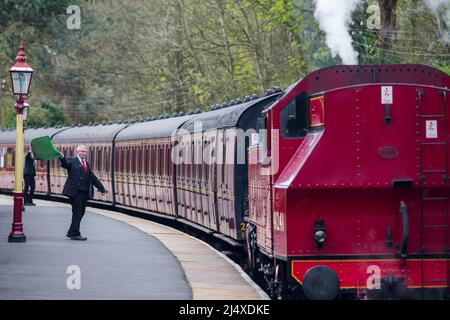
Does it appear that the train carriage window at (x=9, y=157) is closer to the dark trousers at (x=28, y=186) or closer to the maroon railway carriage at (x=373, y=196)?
the dark trousers at (x=28, y=186)

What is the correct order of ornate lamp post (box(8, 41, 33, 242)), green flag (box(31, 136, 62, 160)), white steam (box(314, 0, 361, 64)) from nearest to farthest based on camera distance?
green flag (box(31, 136, 62, 160)) < white steam (box(314, 0, 361, 64)) < ornate lamp post (box(8, 41, 33, 242))

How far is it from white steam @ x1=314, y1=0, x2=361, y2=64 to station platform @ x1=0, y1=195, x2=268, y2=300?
13.5ft

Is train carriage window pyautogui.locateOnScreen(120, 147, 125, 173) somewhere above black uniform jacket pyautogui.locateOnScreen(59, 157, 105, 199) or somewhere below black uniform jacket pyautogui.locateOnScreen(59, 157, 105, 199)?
above

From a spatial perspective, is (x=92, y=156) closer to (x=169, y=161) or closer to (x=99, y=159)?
(x=99, y=159)

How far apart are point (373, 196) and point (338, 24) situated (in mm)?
9125

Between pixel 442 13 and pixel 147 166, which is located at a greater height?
pixel 442 13

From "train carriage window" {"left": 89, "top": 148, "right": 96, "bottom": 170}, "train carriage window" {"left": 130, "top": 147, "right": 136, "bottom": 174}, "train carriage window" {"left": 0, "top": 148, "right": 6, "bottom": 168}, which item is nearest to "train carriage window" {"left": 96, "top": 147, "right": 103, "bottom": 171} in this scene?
"train carriage window" {"left": 89, "top": 148, "right": 96, "bottom": 170}

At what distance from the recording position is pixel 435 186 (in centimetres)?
1259

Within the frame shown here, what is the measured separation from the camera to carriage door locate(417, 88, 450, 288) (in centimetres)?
1264

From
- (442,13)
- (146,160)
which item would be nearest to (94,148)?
(146,160)

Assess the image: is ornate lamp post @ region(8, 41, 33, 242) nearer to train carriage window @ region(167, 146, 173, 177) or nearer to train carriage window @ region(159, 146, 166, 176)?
train carriage window @ region(167, 146, 173, 177)

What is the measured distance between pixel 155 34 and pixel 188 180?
986 inches

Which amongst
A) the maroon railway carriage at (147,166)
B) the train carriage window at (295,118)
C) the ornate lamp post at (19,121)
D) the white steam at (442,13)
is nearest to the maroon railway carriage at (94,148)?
the maroon railway carriage at (147,166)
